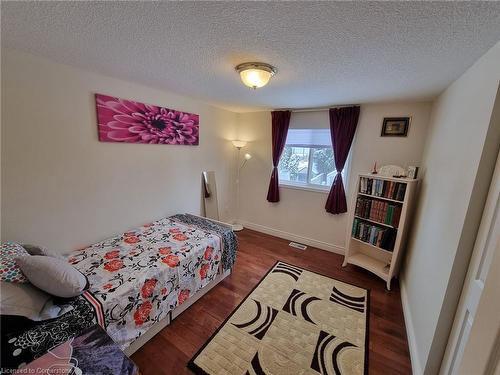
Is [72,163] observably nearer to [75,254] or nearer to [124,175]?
[124,175]

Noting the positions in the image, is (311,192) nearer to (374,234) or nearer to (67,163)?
(374,234)

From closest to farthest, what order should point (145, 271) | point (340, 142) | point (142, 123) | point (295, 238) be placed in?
point (145, 271), point (142, 123), point (340, 142), point (295, 238)

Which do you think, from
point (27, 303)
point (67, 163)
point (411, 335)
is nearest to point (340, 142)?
point (411, 335)

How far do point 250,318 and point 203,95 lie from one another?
2633 mm

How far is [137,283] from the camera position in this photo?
1595 mm

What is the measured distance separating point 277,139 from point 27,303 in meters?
3.23

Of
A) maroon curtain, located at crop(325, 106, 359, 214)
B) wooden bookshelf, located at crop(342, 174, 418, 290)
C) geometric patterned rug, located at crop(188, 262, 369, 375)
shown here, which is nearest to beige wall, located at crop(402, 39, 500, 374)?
wooden bookshelf, located at crop(342, 174, 418, 290)

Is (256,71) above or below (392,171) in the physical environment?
above

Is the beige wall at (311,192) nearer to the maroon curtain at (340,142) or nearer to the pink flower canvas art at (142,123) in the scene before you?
the maroon curtain at (340,142)

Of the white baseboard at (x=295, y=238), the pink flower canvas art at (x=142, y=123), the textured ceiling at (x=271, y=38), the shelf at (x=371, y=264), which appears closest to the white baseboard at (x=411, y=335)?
the shelf at (x=371, y=264)

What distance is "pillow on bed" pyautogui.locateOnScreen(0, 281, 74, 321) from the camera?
1.11 metres

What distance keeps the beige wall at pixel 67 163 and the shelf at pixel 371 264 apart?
272 cm

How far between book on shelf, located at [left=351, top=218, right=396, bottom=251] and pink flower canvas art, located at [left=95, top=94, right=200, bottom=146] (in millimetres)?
2621

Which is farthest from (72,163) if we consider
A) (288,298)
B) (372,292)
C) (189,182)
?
(372,292)
